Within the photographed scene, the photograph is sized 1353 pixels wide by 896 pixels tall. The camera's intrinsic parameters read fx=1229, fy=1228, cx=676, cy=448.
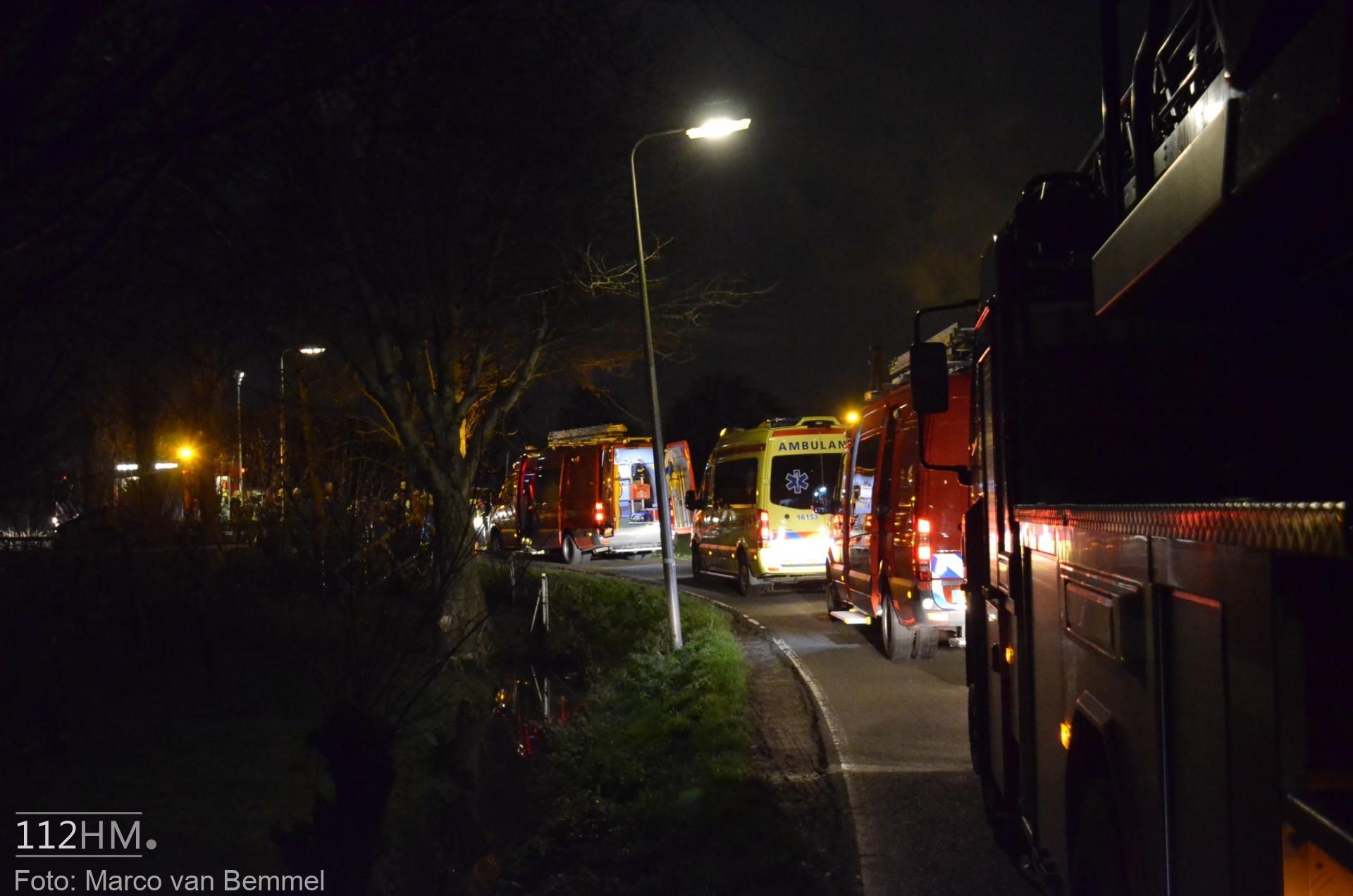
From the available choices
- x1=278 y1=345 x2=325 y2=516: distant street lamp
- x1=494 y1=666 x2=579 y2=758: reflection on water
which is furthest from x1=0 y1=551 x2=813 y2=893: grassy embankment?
x1=278 y1=345 x2=325 y2=516: distant street lamp

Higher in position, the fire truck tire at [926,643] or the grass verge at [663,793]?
the fire truck tire at [926,643]

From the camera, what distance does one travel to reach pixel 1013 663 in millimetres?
4859

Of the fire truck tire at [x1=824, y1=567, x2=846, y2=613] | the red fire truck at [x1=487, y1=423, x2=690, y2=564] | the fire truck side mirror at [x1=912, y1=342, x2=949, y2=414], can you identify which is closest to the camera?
the fire truck side mirror at [x1=912, y1=342, x2=949, y2=414]

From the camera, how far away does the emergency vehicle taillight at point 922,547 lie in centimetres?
1078

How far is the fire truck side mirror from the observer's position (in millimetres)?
5680

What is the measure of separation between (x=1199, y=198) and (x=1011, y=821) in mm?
3473

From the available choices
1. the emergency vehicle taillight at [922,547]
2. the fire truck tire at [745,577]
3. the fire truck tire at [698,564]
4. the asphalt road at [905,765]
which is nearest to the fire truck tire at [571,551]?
the fire truck tire at [698,564]

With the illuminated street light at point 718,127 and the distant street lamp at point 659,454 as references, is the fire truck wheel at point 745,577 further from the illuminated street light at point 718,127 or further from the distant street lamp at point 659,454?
the illuminated street light at point 718,127

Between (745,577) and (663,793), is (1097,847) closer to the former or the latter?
(663,793)

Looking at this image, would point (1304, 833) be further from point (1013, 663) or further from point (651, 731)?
point (651, 731)

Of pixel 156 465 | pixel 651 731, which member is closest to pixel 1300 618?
pixel 651 731

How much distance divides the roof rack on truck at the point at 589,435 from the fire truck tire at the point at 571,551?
2.39m

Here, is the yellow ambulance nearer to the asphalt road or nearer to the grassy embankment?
the asphalt road

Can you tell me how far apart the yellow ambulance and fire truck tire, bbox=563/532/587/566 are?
37.9 feet
